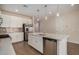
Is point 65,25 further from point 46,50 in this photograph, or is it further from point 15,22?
point 15,22

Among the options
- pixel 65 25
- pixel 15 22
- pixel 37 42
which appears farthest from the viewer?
pixel 37 42

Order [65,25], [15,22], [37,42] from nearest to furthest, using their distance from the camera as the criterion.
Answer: [65,25] < [15,22] < [37,42]

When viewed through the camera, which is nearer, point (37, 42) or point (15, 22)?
point (15, 22)

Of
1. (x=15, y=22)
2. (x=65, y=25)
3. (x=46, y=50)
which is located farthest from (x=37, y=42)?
(x=65, y=25)

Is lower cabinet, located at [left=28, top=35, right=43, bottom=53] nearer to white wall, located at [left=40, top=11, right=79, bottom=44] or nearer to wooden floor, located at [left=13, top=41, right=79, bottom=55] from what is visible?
wooden floor, located at [left=13, top=41, right=79, bottom=55]

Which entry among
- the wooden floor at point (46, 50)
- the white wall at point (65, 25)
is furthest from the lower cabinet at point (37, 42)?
the white wall at point (65, 25)

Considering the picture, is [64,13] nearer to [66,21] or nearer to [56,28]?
[66,21]

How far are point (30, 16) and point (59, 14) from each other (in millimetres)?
524

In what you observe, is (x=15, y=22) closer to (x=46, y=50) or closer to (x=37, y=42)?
(x=37, y=42)

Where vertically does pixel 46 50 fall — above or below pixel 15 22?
below

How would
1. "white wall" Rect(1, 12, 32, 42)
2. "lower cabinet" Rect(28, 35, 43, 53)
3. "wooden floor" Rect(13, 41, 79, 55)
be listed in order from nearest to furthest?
1. "wooden floor" Rect(13, 41, 79, 55)
2. "white wall" Rect(1, 12, 32, 42)
3. "lower cabinet" Rect(28, 35, 43, 53)

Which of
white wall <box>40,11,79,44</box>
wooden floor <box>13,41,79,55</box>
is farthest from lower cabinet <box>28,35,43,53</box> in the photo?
white wall <box>40,11,79,44</box>

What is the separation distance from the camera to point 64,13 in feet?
4.98
